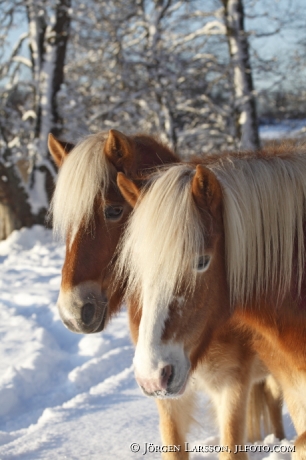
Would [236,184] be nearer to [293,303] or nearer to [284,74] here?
[293,303]

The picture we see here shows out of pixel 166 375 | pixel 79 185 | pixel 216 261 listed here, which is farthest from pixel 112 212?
pixel 166 375

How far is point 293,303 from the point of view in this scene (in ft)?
7.56

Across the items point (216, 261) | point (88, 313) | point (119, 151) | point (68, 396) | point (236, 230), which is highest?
point (119, 151)

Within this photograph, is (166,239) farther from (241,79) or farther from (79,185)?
(241,79)

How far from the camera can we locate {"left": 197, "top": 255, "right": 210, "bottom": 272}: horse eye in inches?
84.1

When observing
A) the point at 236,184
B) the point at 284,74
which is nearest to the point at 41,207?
the point at 284,74

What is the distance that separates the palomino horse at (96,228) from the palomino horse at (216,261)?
0.41 metres

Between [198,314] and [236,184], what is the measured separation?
24.5 inches

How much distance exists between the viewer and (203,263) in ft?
7.05

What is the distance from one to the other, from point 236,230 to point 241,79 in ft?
29.9

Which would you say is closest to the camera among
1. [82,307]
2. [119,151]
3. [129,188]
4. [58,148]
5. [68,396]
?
[129,188]

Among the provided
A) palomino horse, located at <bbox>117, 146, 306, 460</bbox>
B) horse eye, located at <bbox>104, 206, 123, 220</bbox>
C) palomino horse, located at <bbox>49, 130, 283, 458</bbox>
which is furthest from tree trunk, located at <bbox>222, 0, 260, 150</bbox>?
palomino horse, located at <bbox>117, 146, 306, 460</bbox>

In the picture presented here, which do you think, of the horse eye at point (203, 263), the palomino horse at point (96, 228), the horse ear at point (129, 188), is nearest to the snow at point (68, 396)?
the palomino horse at point (96, 228)

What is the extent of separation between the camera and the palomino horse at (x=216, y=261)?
6.73ft
